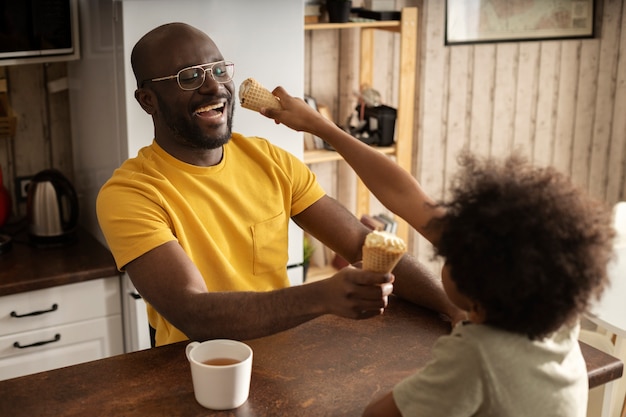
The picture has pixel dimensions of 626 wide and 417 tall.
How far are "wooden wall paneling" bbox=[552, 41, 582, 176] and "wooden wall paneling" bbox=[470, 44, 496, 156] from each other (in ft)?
1.44

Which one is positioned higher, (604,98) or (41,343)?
(604,98)

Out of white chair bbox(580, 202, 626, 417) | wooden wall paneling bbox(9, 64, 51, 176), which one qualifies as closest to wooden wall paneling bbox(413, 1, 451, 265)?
white chair bbox(580, 202, 626, 417)

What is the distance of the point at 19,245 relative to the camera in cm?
286

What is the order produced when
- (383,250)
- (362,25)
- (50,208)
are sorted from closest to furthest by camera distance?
(383,250) → (50,208) → (362,25)

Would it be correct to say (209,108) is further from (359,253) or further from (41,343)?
(41,343)

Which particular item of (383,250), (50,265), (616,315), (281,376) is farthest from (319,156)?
(383,250)

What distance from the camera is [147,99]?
2008mm

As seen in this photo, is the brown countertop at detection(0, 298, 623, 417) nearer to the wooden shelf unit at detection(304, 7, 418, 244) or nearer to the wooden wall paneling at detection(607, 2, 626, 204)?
the wooden shelf unit at detection(304, 7, 418, 244)

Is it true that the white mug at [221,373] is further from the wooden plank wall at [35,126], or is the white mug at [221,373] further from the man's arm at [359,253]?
the wooden plank wall at [35,126]

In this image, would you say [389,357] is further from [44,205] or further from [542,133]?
[542,133]

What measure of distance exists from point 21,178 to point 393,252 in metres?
2.12

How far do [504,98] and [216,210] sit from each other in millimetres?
2542

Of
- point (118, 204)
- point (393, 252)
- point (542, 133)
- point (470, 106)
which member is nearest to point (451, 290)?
point (393, 252)

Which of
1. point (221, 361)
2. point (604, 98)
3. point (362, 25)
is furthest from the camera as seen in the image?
point (604, 98)
